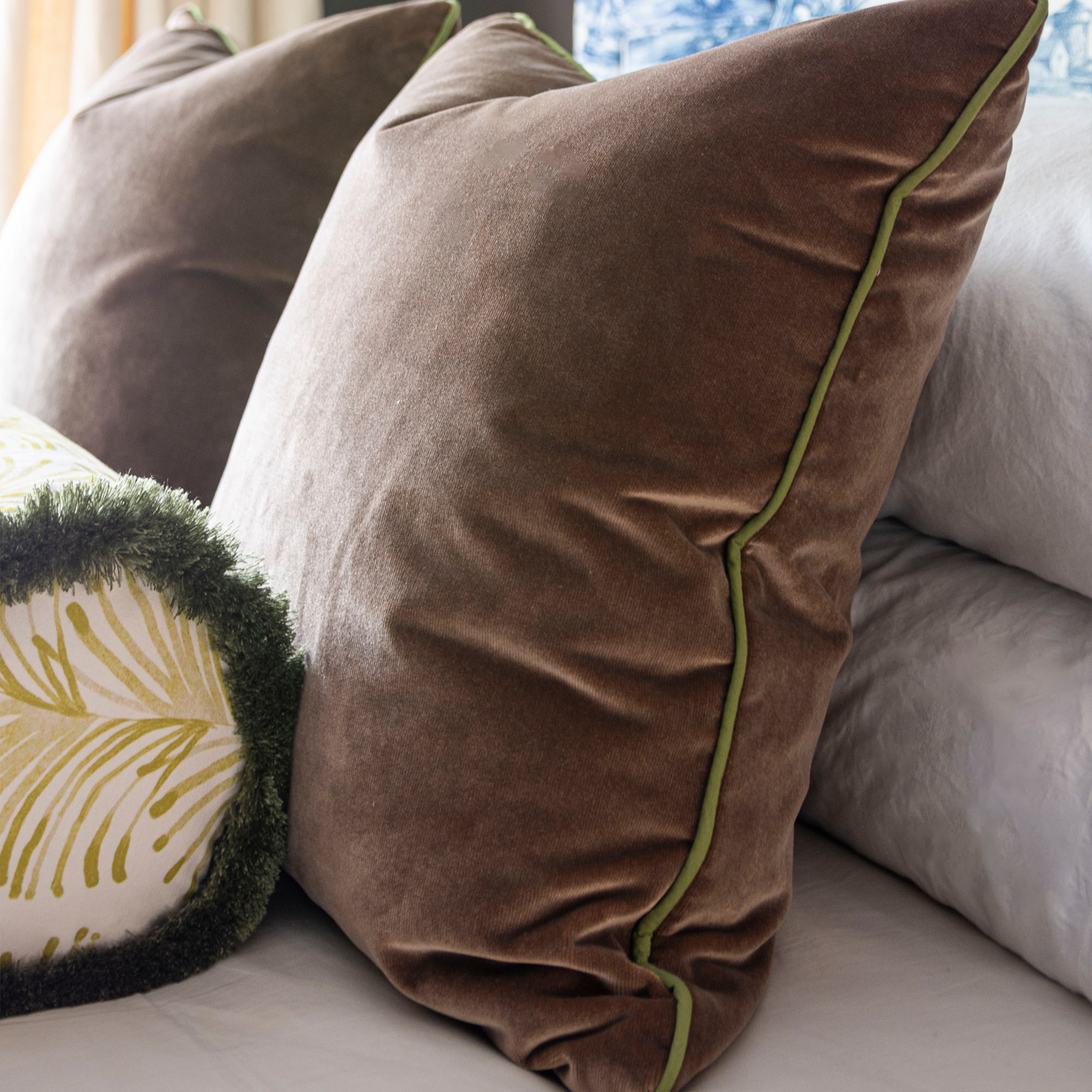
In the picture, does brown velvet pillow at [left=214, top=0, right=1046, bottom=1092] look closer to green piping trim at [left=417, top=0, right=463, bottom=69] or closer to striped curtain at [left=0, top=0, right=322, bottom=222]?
green piping trim at [left=417, top=0, right=463, bottom=69]

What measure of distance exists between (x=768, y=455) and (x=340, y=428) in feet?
0.73

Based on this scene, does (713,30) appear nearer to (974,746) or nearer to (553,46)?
(553,46)

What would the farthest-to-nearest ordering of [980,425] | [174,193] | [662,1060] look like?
[174,193]
[980,425]
[662,1060]

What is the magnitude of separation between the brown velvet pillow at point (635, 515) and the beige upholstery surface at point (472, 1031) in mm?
26

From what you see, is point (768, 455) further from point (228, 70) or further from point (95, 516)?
point (228, 70)

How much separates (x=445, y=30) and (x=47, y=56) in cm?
121

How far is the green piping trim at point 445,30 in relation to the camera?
1.00 meters

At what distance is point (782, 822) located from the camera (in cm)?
55

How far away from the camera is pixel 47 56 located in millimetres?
1879

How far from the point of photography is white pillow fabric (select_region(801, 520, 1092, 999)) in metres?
0.57

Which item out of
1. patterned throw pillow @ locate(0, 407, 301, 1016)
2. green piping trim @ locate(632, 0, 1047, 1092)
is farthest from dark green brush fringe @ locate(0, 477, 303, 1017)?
green piping trim @ locate(632, 0, 1047, 1092)

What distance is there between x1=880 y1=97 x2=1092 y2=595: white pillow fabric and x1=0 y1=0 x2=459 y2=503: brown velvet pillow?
1.85 ft

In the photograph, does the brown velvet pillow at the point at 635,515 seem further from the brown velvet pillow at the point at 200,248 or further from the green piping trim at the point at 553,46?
the brown velvet pillow at the point at 200,248

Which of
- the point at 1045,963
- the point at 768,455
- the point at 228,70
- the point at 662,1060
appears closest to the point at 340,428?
the point at 768,455
